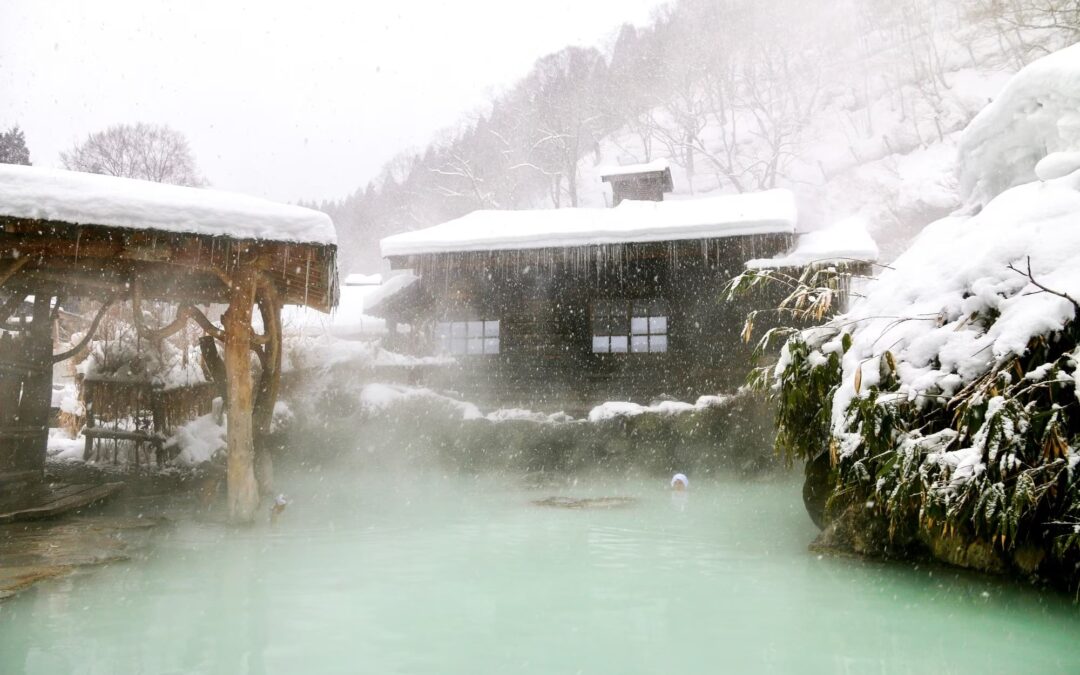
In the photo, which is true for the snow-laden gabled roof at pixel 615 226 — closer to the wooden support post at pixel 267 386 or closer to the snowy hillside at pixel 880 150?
the wooden support post at pixel 267 386

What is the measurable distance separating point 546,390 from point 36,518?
10165 millimetres

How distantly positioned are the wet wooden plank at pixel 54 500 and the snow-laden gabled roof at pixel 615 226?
26.2 ft

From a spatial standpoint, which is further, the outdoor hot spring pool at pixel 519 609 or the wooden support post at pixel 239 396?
the wooden support post at pixel 239 396

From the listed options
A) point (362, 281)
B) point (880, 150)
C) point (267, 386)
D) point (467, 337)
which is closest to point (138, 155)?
point (362, 281)

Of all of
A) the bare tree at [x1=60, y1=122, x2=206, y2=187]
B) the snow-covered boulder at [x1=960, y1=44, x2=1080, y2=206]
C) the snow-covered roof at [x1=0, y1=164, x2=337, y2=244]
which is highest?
the bare tree at [x1=60, y1=122, x2=206, y2=187]

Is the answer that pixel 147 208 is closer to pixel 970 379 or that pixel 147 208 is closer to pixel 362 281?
pixel 970 379

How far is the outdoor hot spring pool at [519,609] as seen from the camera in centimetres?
376

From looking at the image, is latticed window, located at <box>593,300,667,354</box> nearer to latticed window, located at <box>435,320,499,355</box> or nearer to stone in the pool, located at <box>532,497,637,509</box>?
latticed window, located at <box>435,320,499,355</box>

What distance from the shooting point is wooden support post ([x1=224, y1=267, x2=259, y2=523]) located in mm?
7504

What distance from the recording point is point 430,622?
173 inches

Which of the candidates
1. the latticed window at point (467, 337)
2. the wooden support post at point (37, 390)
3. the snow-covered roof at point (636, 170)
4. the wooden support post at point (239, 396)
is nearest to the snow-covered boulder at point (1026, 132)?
the wooden support post at point (239, 396)

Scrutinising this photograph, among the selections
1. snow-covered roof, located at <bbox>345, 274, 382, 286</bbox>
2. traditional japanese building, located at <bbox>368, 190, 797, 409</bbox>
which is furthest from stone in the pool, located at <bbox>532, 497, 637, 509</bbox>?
snow-covered roof, located at <bbox>345, 274, 382, 286</bbox>

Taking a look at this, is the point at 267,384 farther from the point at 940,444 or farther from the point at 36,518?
A: the point at 940,444

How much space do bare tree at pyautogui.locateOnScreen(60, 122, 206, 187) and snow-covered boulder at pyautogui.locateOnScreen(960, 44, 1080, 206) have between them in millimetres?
34757
